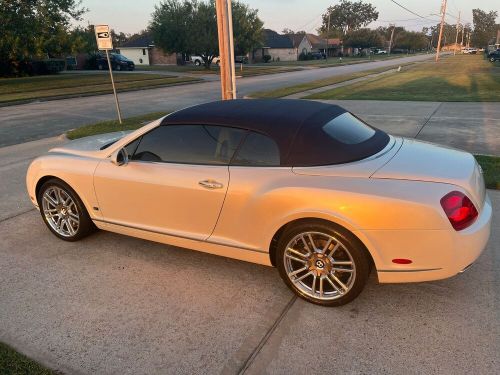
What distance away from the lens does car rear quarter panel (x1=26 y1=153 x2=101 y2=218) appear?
4020 millimetres

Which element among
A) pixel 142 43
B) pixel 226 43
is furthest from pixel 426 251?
pixel 142 43

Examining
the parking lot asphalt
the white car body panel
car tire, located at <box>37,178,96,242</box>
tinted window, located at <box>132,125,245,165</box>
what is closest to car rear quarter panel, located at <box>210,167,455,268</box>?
the white car body panel

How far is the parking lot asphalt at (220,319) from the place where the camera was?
2613 millimetres

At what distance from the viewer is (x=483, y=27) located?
139125 mm

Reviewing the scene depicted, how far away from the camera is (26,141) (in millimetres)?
10148

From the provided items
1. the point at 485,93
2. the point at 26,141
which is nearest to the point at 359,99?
the point at 485,93

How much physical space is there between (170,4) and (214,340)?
42.9 m

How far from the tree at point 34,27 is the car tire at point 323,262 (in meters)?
26.7

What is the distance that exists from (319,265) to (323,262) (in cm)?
5

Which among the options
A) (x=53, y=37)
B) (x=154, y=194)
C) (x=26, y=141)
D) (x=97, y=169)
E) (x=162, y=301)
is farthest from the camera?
(x=53, y=37)

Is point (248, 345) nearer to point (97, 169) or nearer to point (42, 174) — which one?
point (97, 169)

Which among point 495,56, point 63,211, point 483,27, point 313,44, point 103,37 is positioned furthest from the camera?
point 483,27

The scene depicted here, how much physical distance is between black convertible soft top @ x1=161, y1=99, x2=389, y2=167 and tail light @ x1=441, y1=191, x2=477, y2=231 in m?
0.72

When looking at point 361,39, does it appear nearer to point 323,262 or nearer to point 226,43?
point 226,43
